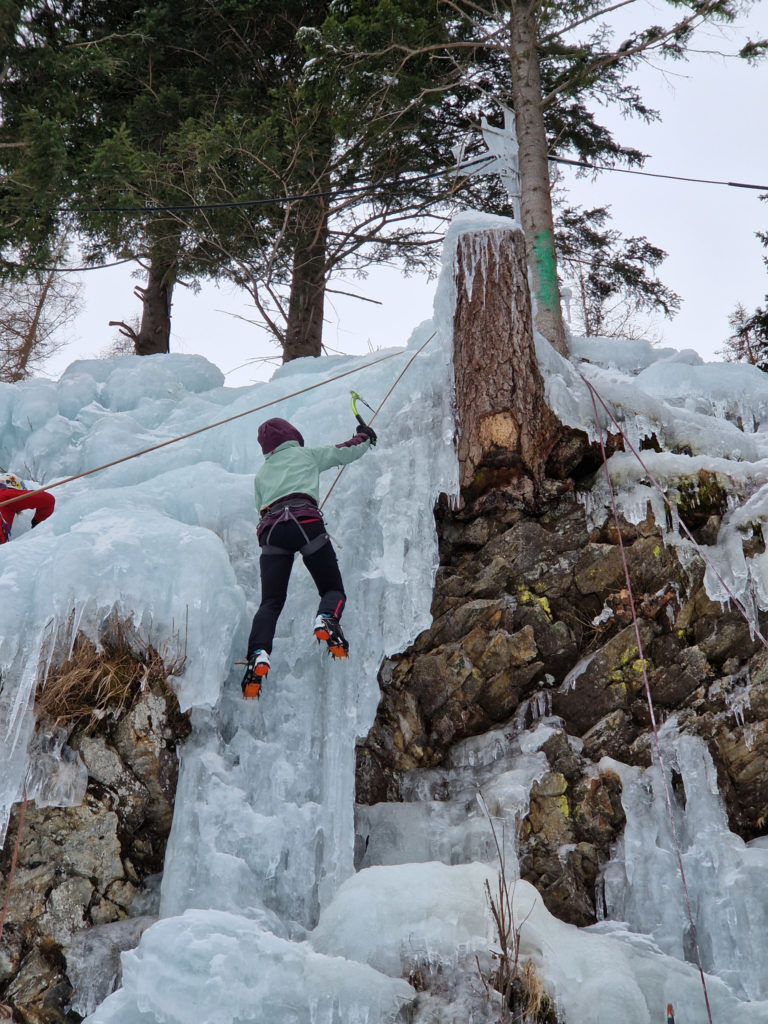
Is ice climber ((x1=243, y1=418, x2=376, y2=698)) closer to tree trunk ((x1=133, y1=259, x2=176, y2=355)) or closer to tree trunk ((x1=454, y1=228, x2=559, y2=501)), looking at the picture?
tree trunk ((x1=454, y1=228, x2=559, y2=501))

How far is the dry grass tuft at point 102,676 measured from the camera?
12.5ft

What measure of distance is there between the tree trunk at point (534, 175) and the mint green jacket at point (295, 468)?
10.2ft

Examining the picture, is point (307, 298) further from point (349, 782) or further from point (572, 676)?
point (349, 782)

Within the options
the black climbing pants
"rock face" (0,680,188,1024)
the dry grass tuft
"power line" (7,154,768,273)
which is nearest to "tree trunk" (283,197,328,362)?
"power line" (7,154,768,273)

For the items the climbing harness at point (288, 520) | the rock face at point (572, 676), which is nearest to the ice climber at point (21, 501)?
the climbing harness at point (288, 520)

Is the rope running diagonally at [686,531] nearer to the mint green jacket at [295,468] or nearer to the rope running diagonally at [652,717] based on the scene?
the rope running diagonally at [652,717]

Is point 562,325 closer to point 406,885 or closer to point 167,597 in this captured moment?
point 167,597

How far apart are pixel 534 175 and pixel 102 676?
19.1ft

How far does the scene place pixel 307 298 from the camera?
30.5 feet

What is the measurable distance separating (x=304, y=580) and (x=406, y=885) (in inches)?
73.3

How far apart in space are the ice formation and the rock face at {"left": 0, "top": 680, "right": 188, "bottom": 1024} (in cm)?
9

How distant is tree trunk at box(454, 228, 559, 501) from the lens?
16.9 ft

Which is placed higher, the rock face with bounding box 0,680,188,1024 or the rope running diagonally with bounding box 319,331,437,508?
the rope running diagonally with bounding box 319,331,437,508

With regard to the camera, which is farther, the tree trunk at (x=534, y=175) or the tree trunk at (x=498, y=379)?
the tree trunk at (x=534, y=175)
